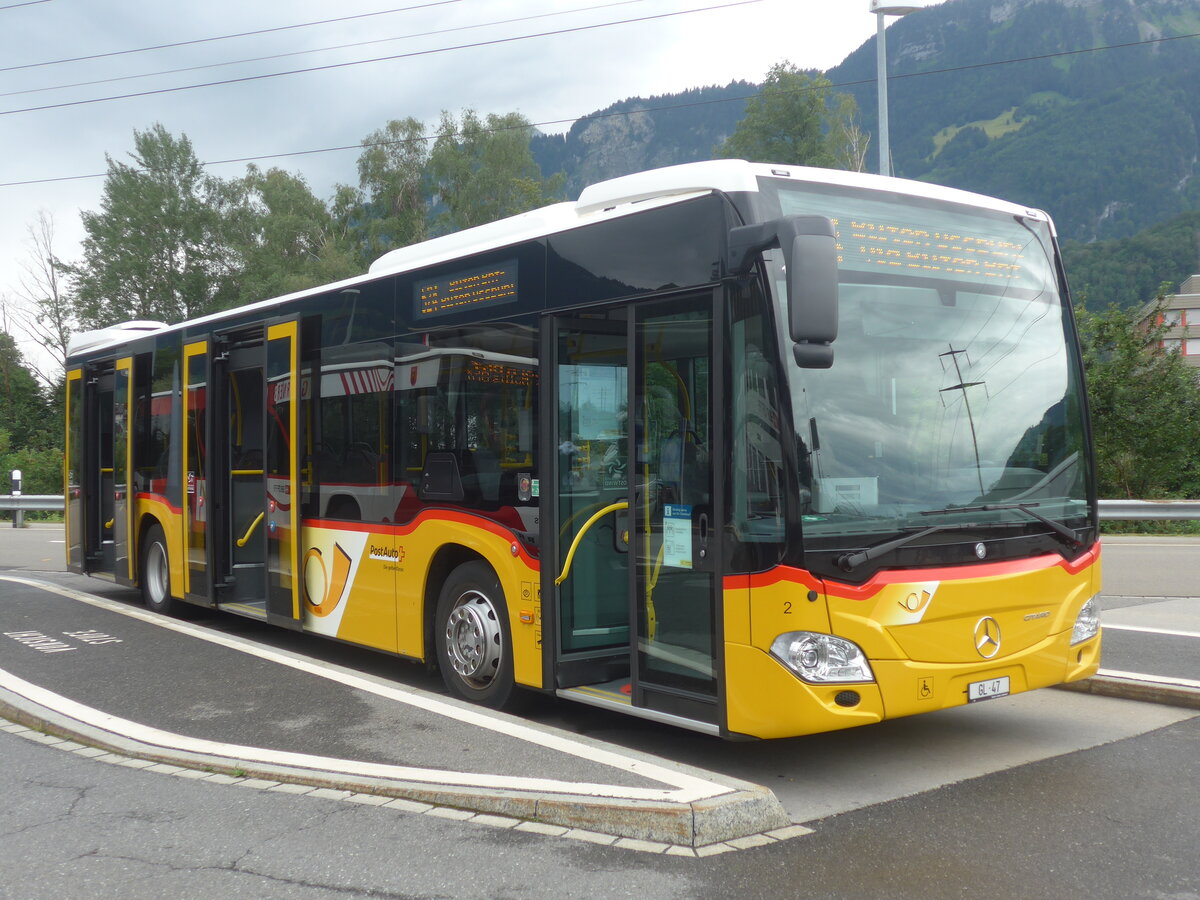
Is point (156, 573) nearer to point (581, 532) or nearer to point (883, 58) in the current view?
point (581, 532)

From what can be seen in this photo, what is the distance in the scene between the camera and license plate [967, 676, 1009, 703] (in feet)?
17.6

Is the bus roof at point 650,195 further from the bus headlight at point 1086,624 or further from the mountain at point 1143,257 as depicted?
the mountain at point 1143,257

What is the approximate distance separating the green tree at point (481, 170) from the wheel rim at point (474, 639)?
44.9 meters

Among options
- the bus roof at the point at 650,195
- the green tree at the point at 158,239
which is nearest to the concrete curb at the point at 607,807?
the bus roof at the point at 650,195

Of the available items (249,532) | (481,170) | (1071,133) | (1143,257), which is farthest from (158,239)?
(1071,133)

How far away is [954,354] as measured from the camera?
5.57 m

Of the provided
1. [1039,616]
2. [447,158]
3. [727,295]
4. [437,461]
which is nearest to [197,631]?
[437,461]

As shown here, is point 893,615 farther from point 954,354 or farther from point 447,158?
point 447,158

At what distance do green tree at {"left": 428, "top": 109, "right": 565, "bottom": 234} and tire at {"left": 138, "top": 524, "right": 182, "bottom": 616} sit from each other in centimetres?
4039

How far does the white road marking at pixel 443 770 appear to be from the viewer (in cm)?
480

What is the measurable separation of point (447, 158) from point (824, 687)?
48.8 metres

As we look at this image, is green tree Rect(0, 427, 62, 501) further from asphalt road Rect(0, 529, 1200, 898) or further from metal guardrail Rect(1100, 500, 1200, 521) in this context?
asphalt road Rect(0, 529, 1200, 898)

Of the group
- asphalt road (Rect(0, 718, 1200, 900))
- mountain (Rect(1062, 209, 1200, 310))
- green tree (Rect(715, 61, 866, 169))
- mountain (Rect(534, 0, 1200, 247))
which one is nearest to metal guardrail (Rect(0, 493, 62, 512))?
asphalt road (Rect(0, 718, 1200, 900))

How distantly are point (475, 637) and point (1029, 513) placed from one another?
3.26 m
